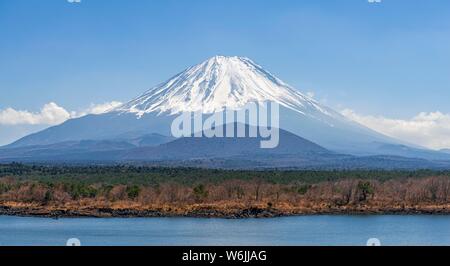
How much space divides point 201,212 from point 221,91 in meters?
45.6

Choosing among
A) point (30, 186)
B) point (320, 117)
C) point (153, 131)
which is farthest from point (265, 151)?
point (30, 186)

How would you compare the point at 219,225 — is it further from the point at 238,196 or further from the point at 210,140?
the point at 210,140

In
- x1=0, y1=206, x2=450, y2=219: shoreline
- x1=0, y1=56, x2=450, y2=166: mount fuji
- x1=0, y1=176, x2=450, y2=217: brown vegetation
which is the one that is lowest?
x1=0, y1=206, x2=450, y2=219: shoreline

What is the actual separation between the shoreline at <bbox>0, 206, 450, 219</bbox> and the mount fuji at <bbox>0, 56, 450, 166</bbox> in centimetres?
3217

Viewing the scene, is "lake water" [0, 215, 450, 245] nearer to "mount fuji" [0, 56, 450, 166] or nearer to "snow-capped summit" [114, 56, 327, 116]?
"mount fuji" [0, 56, 450, 166]

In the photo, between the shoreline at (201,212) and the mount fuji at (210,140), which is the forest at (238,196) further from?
the mount fuji at (210,140)

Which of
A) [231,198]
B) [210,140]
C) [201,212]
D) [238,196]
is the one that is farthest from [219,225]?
[210,140]

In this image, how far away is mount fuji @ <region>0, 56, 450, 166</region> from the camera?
56812mm

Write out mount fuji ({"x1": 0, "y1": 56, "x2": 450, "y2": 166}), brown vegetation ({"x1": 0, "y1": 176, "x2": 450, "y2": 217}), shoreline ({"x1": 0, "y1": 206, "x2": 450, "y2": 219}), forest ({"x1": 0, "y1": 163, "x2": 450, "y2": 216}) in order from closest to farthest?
shoreline ({"x1": 0, "y1": 206, "x2": 450, "y2": 219}) → brown vegetation ({"x1": 0, "y1": 176, "x2": 450, "y2": 217}) → forest ({"x1": 0, "y1": 163, "x2": 450, "y2": 216}) → mount fuji ({"x1": 0, "y1": 56, "x2": 450, "y2": 166})

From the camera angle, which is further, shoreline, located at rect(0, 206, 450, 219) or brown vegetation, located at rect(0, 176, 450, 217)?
brown vegetation, located at rect(0, 176, 450, 217)

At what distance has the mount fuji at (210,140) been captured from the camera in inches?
2237

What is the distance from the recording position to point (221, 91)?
62906 mm

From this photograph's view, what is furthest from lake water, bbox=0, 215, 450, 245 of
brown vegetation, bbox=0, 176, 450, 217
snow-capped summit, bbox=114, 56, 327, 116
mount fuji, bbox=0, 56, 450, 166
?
snow-capped summit, bbox=114, 56, 327, 116

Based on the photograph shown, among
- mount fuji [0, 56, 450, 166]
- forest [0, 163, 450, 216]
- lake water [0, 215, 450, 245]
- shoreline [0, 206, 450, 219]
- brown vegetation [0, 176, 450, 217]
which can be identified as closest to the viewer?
lake water [0, 215, 450, 245]
